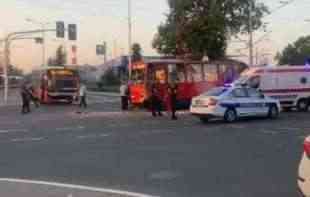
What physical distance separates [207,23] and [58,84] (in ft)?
42.3

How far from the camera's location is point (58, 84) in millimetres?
52688

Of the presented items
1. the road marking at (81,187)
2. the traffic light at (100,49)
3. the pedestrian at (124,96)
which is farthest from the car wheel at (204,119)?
the traffic light at (100,49)

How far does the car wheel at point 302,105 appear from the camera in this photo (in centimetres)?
3461

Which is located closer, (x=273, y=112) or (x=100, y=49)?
(x=273, y=112)

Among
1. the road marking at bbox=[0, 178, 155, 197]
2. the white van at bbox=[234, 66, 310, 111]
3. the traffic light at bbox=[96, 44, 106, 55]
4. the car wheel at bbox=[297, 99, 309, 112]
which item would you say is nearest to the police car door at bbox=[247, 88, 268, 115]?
the white van at bbox=[234, 66, 310, 111]

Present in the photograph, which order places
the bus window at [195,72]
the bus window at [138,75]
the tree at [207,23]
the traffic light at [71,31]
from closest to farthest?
the bus window at [138,75] → the bus window at [195,72] → the traffic light at [71,31] → the tree at [207,23]

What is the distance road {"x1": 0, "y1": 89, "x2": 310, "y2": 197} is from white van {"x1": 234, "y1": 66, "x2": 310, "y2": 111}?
997cm

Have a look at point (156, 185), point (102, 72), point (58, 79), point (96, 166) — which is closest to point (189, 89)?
point (58, 79)

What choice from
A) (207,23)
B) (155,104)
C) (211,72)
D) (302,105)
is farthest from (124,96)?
(207,23)

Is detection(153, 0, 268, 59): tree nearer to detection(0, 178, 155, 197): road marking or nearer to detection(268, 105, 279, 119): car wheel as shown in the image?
detection(268, 105, 279, 119): car wheel

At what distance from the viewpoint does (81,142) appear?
63.2 feet

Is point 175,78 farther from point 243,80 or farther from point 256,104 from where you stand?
point 256,104

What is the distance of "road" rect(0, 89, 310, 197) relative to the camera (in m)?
11.3

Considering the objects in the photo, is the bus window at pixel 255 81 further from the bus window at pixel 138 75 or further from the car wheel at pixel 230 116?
the car wheel at pixel 230 116
